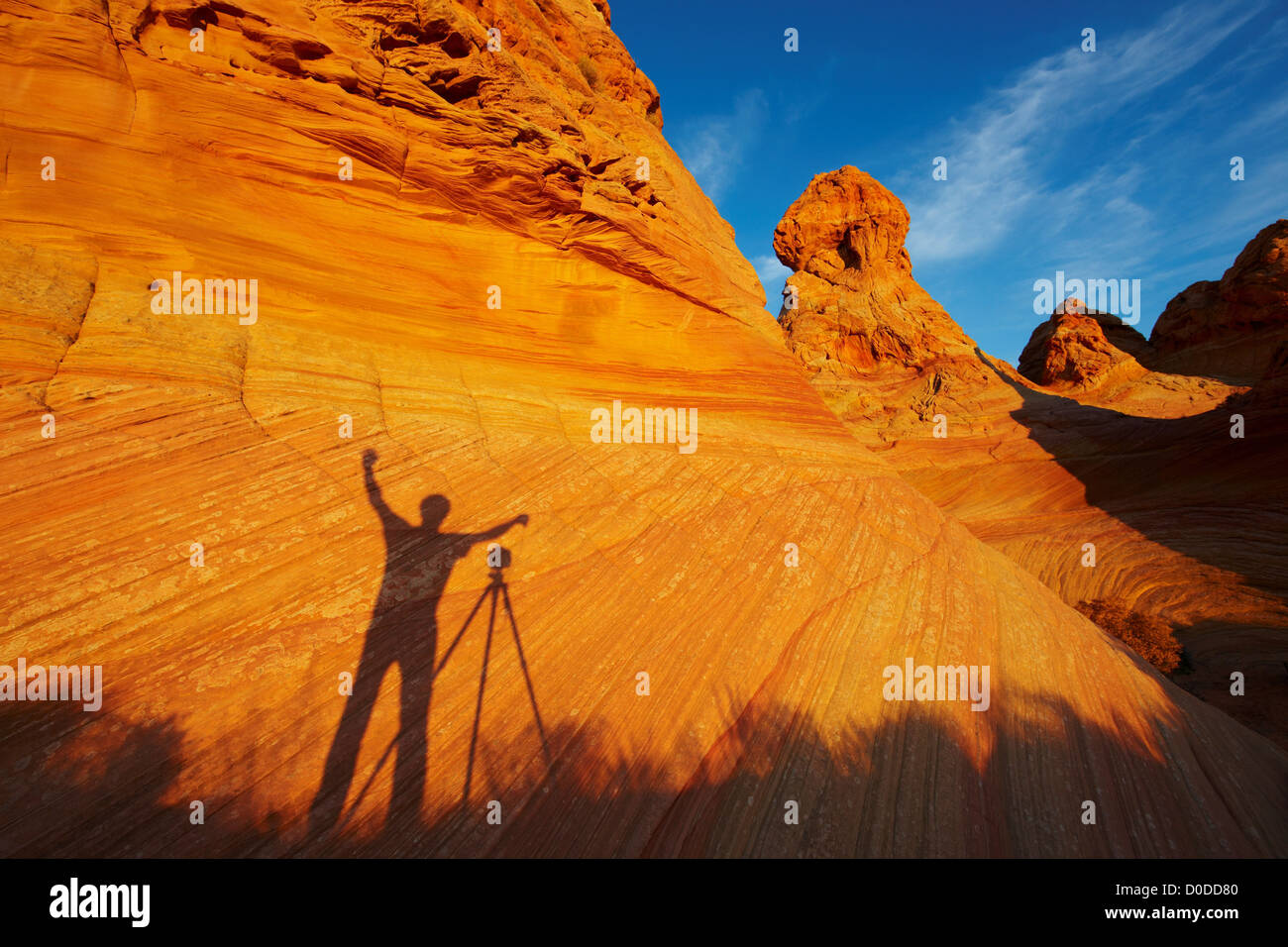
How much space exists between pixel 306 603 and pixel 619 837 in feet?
12.1

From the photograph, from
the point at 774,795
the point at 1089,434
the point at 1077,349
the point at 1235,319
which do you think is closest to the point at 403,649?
the point at 774,795

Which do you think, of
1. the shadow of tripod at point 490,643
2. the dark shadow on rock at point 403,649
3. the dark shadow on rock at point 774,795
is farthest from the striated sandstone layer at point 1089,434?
the dark shadow on rock at point 403,649

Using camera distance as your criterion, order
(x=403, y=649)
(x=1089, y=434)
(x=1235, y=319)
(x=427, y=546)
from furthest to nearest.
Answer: (x=1235, y=319) → (x=1089, y=434) → (x=427, y=546) → (x=403, y=649)

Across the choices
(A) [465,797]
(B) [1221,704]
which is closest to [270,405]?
(A) [465,797]

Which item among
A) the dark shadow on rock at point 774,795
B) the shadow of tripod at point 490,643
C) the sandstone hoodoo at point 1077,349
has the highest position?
the sandstone hoodoo at point 1077,349

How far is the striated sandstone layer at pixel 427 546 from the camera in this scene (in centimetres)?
417

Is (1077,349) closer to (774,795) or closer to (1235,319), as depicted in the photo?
(1235,319)

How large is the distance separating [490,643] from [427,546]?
136cm

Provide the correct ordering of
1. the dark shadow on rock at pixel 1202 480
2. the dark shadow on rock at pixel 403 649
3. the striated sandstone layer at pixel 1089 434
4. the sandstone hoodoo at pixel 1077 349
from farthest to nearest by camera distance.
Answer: the sandstone hoodoo at pixel 1077 349, the dark shadow on rock at pixel 1202 480, the striated sandstone layer at pixel 1089 434, the dark shadow on rock at pixel 403 649

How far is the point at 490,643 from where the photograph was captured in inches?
209

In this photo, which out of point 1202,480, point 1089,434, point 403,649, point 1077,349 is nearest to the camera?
point 403,649

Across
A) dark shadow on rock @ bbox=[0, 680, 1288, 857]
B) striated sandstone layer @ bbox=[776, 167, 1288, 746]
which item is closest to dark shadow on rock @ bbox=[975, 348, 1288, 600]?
striated sandstone layer @ bbox=[776, 167, 1288, 746]

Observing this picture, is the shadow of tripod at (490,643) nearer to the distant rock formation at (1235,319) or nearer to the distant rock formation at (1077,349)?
the distant rock formation at (1235,319)

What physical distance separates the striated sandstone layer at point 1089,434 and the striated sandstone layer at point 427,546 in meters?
9.29
